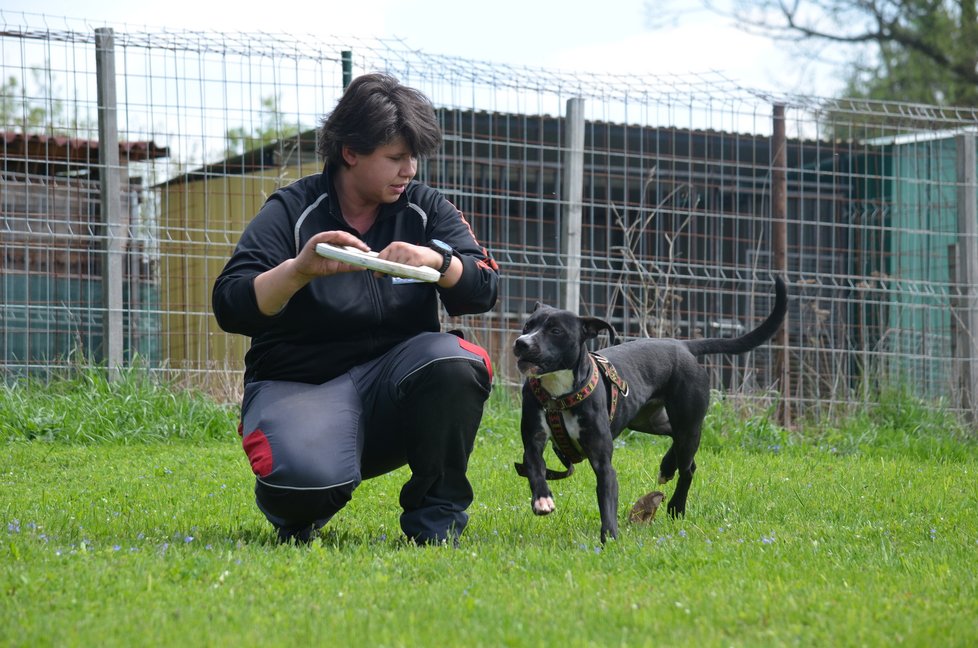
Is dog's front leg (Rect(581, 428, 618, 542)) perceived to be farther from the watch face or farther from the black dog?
the watch face

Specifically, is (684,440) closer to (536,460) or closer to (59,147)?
(536,460)

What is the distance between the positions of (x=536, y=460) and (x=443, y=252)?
0.94 m

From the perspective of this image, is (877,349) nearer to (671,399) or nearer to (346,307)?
(671,399)

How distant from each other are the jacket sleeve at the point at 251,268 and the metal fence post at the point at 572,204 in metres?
3.97

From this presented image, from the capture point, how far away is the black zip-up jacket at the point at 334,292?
3672 millimetres

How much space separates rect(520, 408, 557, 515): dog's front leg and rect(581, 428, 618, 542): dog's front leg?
0.17 meters

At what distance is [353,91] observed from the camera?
3.87 metres

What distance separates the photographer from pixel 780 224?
820cm

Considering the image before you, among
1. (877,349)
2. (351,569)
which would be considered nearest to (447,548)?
(351,569)

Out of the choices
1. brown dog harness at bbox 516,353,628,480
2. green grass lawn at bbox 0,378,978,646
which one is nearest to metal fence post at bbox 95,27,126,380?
green grass lawn at bbox 0,378,978,646

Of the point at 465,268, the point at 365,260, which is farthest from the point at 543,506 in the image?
the point at 365,260

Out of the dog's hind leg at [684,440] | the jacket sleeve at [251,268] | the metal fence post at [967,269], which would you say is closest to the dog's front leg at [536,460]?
the dog's hind leg at [684,440]

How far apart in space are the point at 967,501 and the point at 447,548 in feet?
8.46

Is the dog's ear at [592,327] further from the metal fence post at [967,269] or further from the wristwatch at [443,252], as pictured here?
the metal fence post at [967,269]
